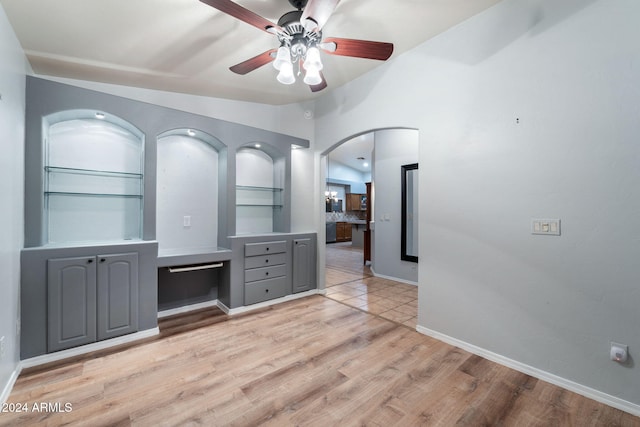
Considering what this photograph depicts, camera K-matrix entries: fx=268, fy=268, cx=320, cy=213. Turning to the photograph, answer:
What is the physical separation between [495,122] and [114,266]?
373 centimetres

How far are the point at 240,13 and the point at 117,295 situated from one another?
2634 mm

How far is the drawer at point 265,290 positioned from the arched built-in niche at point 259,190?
0.77 metres

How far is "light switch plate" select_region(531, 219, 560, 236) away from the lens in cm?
205

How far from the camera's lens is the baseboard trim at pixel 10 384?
1786 mm

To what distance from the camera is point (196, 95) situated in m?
3.53

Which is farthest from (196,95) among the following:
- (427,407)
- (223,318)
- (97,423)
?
(427,407)

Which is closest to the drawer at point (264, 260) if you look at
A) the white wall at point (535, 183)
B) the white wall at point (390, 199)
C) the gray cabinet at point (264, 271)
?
the gray cabinet at point (264, 271)

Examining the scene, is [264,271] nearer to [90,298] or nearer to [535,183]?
[90,298]

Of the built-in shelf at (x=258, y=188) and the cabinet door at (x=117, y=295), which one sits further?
the built-in shelf at (x=258, y=188)

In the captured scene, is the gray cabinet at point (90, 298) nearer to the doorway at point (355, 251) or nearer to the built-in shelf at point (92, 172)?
the built-in shelf at point (92, 172)

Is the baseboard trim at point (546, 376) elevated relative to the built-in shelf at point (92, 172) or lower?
lower

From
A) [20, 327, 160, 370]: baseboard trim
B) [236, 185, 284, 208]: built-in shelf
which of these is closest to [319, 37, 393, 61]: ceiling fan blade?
[236, 185, 284, 208]: built-in shelf

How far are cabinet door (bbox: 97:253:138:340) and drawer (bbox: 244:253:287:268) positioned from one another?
1216 mm

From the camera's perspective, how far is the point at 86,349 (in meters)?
2.43
